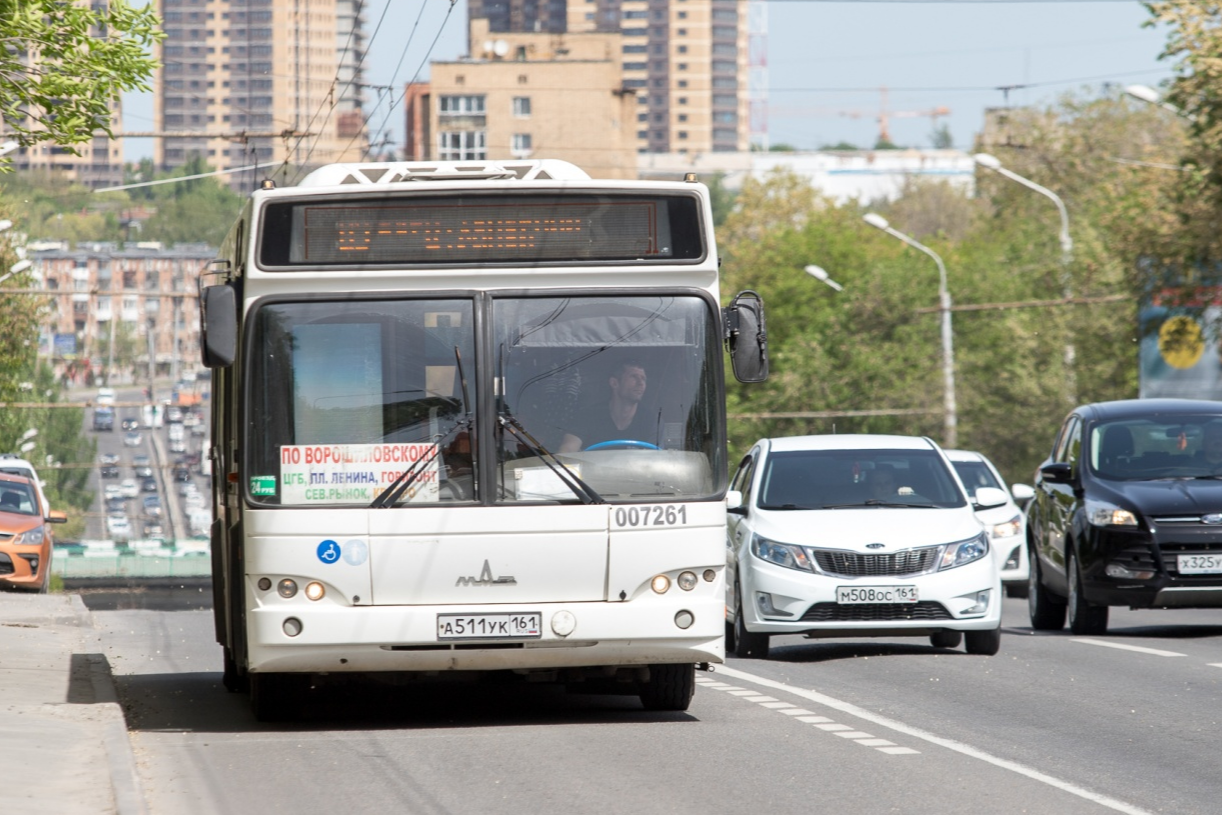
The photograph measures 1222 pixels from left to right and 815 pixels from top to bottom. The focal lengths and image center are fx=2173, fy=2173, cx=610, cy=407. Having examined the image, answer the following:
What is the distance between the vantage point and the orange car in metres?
28.5

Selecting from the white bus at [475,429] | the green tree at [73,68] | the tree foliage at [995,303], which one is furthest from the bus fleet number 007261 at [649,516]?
the tree foliage at [995,303]

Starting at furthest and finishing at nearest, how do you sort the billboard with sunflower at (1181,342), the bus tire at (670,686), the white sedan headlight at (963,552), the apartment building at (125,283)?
the apartment building at (125,283) < the billboard with sunflower at (1181,342) < the white sedan headlight at (963,552) < the bus tire at (670,686)

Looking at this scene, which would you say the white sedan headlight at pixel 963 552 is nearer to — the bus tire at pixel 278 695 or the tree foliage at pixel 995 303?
the bus tire at pixel 278 695

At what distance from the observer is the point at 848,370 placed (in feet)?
241

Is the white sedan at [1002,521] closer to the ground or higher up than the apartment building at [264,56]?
closer to the ground

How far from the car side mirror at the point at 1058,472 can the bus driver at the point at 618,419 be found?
8.36 metres

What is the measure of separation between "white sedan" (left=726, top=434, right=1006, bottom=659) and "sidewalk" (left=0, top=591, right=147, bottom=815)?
15.3 ft

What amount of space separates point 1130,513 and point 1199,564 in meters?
0.68

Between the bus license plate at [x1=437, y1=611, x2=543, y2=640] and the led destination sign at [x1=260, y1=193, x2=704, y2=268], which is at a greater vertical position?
the led destination sign at [x1=260, y1=193, x2=704, y2=268]

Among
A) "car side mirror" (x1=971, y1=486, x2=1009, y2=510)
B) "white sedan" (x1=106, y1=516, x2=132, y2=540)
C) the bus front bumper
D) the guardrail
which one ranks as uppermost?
the bus front bumper

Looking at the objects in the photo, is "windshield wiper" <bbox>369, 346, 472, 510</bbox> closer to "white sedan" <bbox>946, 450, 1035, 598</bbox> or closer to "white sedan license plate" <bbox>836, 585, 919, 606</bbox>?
"white sedan license plate" <bbox>836, 585, 919, 606</bbox>

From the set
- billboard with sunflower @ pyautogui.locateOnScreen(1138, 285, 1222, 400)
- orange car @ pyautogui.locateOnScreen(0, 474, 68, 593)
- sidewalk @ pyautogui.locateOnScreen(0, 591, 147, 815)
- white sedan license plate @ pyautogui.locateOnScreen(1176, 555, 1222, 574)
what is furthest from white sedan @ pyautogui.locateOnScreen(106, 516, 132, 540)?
white sedan license plate @ pyautogui.locateOnScreen(1176, 555, 1222, 574)

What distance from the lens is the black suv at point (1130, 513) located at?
17359mm

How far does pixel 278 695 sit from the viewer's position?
11.5 m
